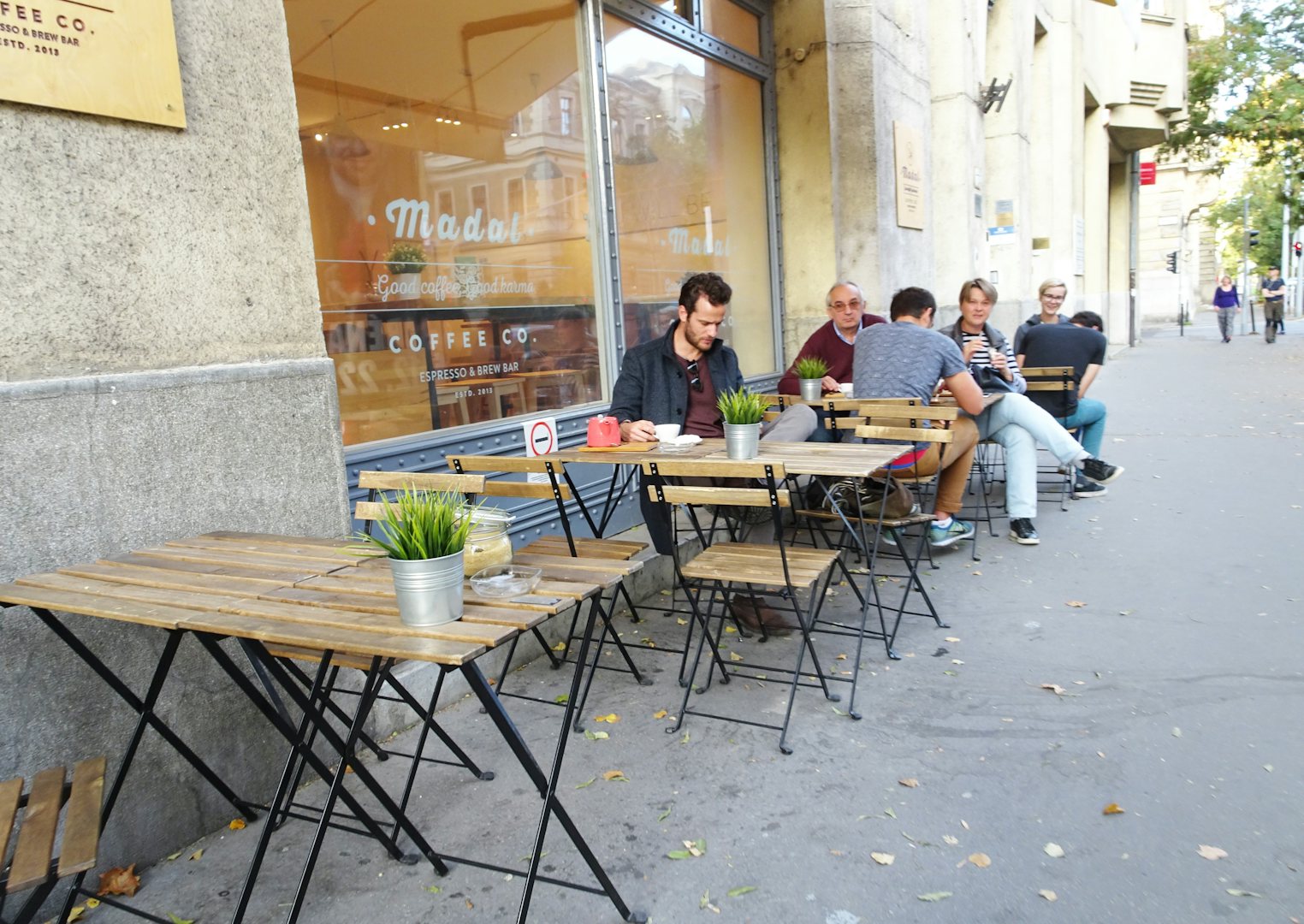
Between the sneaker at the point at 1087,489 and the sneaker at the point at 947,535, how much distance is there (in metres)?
1.83

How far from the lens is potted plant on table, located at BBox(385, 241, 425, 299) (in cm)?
495

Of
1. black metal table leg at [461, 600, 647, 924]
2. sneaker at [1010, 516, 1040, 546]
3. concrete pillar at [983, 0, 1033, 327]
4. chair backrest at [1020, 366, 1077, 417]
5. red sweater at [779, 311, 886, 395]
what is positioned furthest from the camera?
concrete pillar at [983, 0, 1033, 327]

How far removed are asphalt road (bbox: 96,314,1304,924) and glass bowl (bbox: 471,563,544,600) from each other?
941mm

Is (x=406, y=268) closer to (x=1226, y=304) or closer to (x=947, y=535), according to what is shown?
(x=947, y=535)

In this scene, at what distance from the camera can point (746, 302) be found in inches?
334

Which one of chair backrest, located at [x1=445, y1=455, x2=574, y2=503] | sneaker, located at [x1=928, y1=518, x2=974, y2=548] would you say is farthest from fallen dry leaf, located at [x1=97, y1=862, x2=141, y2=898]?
sneaker, located at [x1=928, y1=518, x2=974, y2=548]

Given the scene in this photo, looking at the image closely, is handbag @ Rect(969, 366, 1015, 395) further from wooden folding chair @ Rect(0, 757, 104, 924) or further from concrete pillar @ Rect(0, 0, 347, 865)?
wooden folding chair @ Rect(0, 757, 104, 924)

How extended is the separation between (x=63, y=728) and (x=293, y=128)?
6.74ft

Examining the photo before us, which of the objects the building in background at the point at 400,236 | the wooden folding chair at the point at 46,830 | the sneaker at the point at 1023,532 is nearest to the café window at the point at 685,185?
the building in background at the point at 400,236

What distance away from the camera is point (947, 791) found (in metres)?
2.99

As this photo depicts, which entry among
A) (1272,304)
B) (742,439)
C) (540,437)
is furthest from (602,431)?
(1272,304)

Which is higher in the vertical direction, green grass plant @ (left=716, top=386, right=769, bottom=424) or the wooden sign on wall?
the wooden sign on wall

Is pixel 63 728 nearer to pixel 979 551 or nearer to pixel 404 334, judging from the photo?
pixel 404 334

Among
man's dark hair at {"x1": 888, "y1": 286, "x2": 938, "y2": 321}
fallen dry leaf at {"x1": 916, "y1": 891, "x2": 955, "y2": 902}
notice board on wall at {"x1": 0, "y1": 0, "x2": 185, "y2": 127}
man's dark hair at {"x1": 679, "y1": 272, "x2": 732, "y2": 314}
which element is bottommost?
fallen dry leaf at {"x1": 916, "y1": 891, "x2": 955, "y2": 902}
